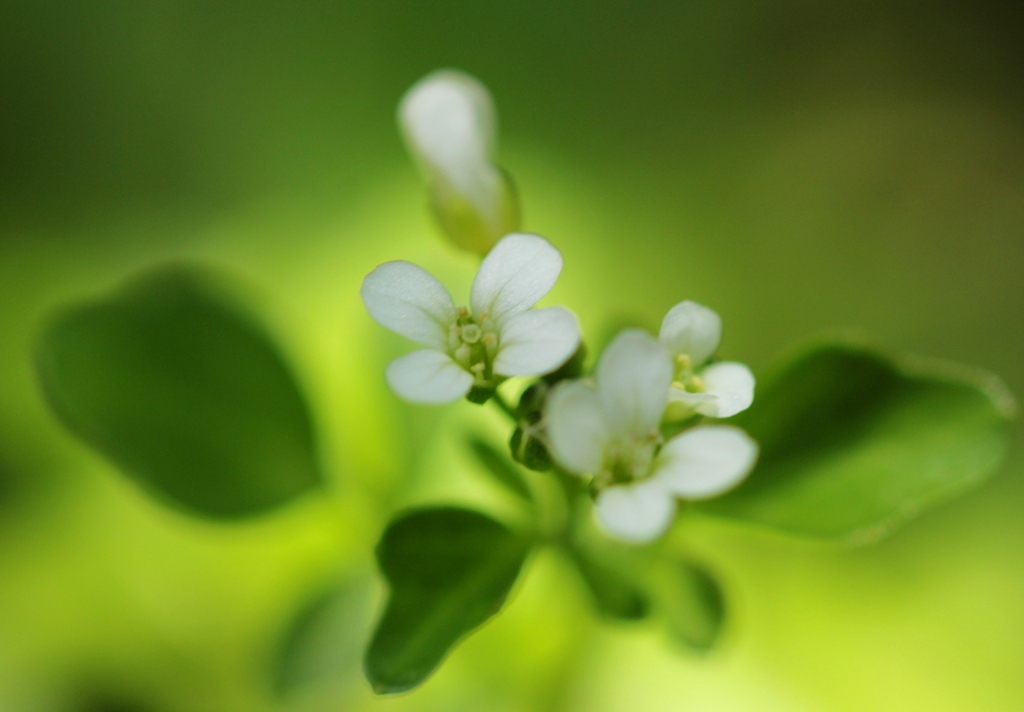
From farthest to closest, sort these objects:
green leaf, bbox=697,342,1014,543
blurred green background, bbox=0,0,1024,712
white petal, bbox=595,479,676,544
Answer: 1. blurred green background, bbox=0,0,1024,712
2. green leaf, bbox=697,342,1014,543
3. white petal, bbox=595,479,676,544

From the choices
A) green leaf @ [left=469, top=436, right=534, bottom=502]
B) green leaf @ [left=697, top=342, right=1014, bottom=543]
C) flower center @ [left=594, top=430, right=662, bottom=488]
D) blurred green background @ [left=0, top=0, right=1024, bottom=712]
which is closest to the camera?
flower center @ [left=594, top=430, right=662, bottom=488]

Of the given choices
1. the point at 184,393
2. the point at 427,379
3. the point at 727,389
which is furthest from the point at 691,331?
the point at 184,393

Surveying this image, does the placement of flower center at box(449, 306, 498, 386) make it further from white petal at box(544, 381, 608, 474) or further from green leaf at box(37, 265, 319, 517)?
green leaf at box(37, 265, 319, 517)

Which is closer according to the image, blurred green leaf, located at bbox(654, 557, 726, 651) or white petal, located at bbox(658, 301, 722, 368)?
white petal, located at bbox(658, 301, 722, 368)

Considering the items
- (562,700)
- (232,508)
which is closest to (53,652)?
(232,508)

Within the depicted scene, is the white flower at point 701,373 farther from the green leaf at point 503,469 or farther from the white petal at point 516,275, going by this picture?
the green leaf at point 503,469

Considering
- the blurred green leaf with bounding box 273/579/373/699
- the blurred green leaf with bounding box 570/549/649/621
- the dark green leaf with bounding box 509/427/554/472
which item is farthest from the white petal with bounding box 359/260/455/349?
the blurred green leaf with bounding box 273/579/373/699
